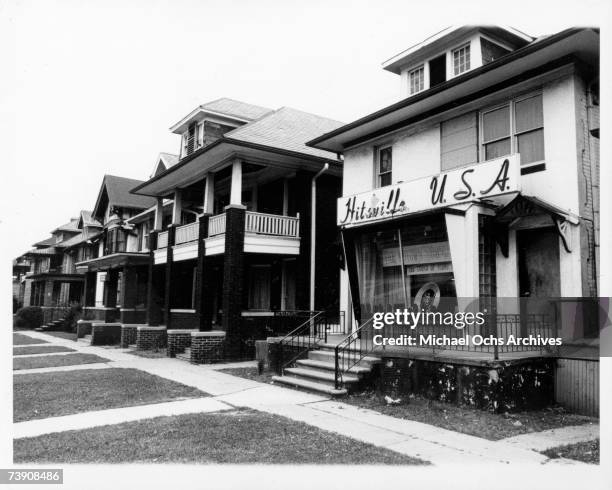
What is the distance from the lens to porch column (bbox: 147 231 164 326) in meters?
19.5

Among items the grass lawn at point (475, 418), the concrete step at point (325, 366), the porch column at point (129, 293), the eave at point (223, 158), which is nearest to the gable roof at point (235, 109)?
the eave at point (223, 158)

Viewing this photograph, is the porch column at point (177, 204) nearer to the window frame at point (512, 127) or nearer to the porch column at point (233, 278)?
the porch column at point (233, 278)

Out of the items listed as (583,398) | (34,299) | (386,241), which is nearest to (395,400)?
(583,398)

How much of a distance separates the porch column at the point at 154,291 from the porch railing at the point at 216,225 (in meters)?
5.34

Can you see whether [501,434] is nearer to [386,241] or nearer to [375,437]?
[375,437]

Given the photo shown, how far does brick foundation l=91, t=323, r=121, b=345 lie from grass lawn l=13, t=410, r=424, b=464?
1554cm

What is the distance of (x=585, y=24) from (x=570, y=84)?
179 cm

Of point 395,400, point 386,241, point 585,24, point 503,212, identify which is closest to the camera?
point 585,24

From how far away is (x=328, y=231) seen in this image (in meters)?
16.3

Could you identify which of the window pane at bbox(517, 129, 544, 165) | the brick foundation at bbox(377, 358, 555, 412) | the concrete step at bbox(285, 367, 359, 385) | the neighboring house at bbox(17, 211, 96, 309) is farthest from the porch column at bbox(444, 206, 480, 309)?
the neighboring house at bbox(17, 211, 96, 309)

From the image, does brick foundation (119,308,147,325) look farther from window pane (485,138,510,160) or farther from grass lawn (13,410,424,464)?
window pane (485,138,510,160)

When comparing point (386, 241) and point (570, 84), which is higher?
point (570, 84)
